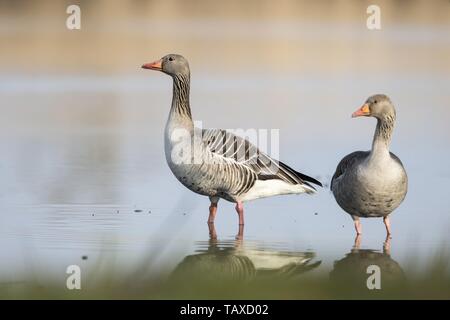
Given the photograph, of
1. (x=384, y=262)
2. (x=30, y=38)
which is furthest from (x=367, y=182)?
(x=30, y=38)

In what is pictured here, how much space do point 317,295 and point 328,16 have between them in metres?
26.3

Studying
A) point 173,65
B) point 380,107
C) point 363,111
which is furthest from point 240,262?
point 173,65

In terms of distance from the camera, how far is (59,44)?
95.6 feet

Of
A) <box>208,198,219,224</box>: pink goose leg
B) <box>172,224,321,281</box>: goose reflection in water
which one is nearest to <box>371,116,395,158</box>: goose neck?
<box>172,224,321,281</box>: goose reflection in water

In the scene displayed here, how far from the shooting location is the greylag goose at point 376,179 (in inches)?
363

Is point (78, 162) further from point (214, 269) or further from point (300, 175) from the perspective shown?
point (214, 269)

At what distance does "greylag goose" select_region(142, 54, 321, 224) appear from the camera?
9938 millimetres

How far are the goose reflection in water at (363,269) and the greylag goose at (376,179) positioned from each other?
0.50 m

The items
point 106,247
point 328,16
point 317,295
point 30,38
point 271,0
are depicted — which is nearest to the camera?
point 317,295

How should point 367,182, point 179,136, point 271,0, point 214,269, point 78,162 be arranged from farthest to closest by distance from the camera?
point 271,0, point 78,162, point 179,136, point 367,182, point 214,269

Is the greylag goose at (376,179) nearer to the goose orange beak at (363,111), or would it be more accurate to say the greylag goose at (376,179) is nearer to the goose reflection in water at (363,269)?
the goose orange beak at (363,111)

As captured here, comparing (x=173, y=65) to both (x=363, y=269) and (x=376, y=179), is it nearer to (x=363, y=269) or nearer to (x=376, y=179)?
(x=376, y=179)

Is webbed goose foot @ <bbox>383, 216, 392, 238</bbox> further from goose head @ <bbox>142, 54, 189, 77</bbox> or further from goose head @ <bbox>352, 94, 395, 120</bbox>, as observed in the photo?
goose head @ <bbox>142, 54, 189, 77</bbox>

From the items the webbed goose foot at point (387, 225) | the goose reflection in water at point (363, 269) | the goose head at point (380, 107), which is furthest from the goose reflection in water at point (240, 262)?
the goose head at point (380, 107)
